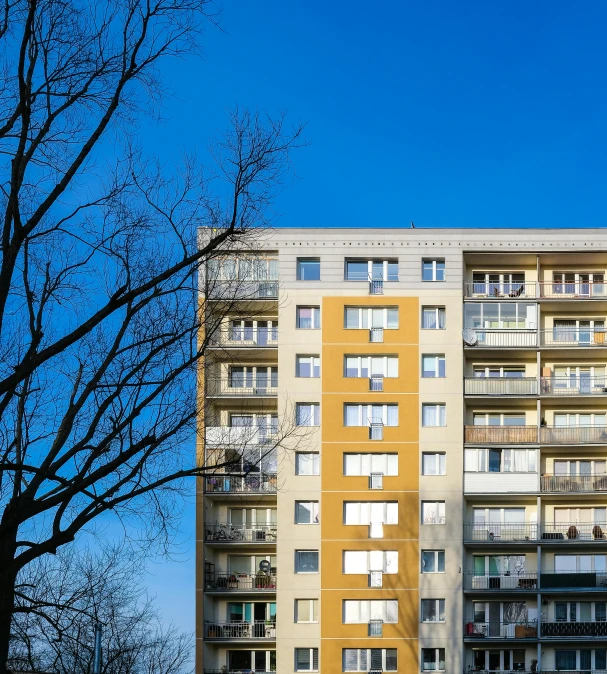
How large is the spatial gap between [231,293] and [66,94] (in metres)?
4.50

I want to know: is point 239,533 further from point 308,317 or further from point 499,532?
point 499,532

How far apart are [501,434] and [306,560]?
10.9 m

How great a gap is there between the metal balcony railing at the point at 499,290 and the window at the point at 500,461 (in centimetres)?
758

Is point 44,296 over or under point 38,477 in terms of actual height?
over

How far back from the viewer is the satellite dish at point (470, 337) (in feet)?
181

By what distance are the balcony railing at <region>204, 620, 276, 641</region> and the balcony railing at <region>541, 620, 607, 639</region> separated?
41.1ft

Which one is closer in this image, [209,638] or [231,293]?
[231,293]

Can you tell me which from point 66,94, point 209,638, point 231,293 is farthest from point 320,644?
point 66,94

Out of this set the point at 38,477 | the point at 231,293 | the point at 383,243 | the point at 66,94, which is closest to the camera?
the point at 38,477

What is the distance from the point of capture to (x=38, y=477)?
51.1ft

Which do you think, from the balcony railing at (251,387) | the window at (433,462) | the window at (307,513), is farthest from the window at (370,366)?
the window at (307,513)

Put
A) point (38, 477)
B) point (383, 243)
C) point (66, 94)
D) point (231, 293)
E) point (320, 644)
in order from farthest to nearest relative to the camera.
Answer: point (383, 243) → point (320, 644) → point (231, 293) → point (66, 94) → point (38, 477)

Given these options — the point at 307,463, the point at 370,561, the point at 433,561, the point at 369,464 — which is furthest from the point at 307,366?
the point at 433,561

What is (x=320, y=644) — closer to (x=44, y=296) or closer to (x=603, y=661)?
(x=603, y=661)
